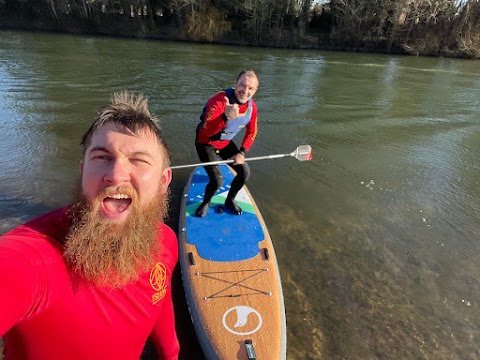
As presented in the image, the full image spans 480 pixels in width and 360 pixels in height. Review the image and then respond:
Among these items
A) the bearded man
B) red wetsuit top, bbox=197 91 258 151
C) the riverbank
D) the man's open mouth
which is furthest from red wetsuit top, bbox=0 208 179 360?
the riverbank

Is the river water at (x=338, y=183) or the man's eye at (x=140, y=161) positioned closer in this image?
the man's eye at (x=140, y=161)

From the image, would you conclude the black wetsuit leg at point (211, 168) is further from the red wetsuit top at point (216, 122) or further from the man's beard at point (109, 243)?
the man's beard at point (109, 243)

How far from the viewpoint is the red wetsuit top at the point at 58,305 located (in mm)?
1228

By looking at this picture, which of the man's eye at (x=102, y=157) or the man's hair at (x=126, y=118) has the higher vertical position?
the man's hair at (x=126, y=118)

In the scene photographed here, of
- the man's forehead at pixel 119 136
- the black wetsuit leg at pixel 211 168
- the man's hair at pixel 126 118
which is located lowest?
the black wetsuit leg at pixel 211 168

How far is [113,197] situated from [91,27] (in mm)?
33847

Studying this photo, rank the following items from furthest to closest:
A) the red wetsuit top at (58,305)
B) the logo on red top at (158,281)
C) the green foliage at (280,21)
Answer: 1. the green foliage at (280,21)
2. the logo on red top at (158,281)
3. the red wetsuit top at (58,305)

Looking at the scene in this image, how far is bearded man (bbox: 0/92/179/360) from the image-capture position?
1281 mm

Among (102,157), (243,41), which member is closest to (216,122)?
(102,157)

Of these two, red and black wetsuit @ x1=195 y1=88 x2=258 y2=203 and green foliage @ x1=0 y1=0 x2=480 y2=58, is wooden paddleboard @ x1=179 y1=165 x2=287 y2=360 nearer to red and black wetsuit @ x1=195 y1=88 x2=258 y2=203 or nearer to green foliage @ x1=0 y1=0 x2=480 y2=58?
red and black wetsuit @ x1=195 y1=88 x2=258 y2=203

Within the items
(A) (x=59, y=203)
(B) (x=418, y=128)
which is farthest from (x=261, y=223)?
(B) (x=418, y=128)

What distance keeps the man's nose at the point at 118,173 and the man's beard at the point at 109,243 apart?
0.19 ft

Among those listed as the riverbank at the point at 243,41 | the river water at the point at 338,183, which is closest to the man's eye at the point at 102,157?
the river water at the point at 338,183

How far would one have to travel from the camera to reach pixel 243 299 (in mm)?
3660
